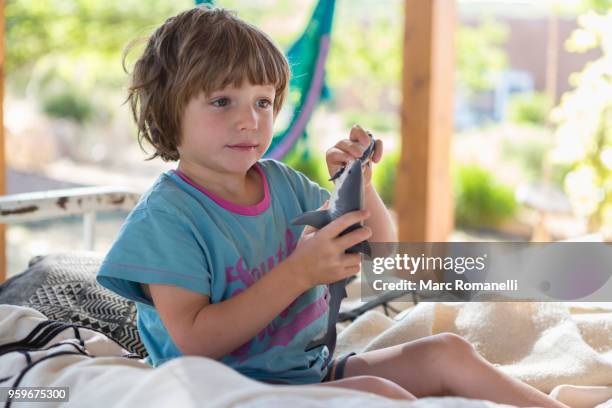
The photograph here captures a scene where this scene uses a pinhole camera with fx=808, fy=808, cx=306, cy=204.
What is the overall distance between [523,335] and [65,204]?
114cm

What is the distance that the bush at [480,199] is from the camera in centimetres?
541

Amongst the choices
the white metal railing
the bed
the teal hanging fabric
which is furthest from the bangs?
the teal hanging fabric

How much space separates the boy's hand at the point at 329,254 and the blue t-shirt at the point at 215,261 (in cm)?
15

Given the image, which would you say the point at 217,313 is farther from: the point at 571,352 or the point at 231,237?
the point at 571,352

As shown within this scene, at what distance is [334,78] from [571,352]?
511 cm

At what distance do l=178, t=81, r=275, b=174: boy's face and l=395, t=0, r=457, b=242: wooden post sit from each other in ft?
5.97

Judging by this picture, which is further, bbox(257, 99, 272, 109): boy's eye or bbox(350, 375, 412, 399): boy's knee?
bbox(257, 99, 272, 109): boy's eye

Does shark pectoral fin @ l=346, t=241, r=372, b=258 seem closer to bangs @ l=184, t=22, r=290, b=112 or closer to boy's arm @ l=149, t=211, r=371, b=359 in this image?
boy's arm @ l=149, t=211, r=371, b=359

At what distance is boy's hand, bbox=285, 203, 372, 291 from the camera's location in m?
1.18

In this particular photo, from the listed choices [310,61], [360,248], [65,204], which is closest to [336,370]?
[360,248]

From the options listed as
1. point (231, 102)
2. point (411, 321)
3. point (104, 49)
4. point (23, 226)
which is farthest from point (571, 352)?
point (104, 49)

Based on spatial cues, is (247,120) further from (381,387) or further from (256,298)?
(381,387)

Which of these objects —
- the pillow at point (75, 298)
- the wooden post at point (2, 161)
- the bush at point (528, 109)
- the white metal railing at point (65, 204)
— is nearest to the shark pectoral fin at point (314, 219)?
the pillow at point (75, 298)

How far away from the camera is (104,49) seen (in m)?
6.22
